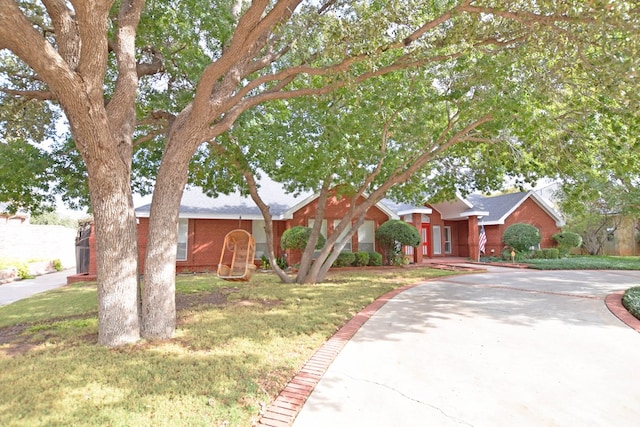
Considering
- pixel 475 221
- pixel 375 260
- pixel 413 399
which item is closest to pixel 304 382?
pixel 413 399

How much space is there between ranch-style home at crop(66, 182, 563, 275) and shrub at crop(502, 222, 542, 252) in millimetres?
1304

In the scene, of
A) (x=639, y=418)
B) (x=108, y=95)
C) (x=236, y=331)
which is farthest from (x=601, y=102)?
(x=108, y=95)

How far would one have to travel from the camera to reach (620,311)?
7.41m

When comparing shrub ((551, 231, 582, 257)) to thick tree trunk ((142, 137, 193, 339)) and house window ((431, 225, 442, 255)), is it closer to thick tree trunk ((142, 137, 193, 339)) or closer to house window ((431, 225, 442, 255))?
house window ((431, 225, 442, 255))

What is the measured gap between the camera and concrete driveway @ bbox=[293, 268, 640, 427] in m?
3.43

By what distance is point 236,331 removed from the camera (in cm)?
610

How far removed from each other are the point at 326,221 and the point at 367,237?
8.96 feet

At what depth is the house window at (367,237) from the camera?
65.9 ft

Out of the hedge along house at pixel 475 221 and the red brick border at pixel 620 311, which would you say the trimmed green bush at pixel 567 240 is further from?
the red brick border at pixel 620 311

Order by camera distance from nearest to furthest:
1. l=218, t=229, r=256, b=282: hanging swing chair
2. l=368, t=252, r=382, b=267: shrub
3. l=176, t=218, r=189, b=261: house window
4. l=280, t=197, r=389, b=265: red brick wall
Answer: l=218, t=229, r=256, b=282: hanging swing chair
l=176, t=218, r=189, b=261: house window
l=368, t=252, r=382, b=267: shrub
l=280, t=197, r=389, b=265: red brick wall

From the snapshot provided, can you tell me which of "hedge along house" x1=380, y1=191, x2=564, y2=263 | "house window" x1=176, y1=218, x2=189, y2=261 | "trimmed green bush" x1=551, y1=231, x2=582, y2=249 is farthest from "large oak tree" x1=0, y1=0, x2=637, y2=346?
"trimmed green bush" x1=551, y1=231, x2=582, y2=249

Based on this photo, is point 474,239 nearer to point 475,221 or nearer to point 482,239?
point 482,239

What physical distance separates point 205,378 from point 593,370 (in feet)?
15.9

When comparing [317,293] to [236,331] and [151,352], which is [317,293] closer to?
[236,331]
